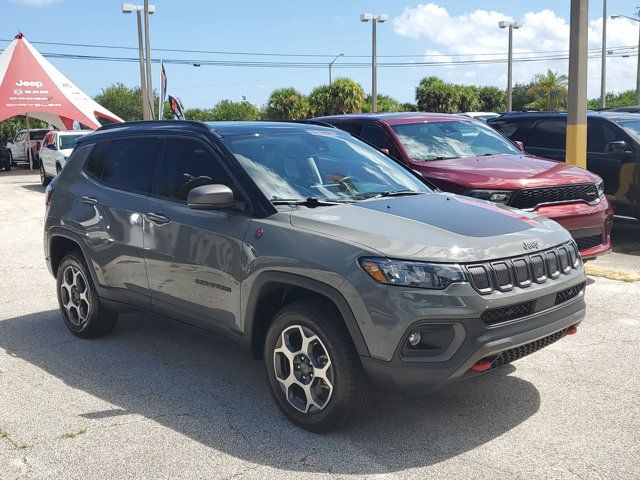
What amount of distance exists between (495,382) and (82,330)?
3.40 metres

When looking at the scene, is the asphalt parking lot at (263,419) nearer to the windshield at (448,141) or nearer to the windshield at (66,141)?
the windshield at (448,141)

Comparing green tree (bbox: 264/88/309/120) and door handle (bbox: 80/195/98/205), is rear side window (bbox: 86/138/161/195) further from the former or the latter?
green tree (bbox: 264/88/309/120)

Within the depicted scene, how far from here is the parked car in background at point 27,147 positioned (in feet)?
108

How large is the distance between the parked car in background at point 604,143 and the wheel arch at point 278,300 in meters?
7.02

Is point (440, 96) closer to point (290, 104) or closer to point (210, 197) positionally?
point (290, 104)

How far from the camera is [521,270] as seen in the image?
3926mm

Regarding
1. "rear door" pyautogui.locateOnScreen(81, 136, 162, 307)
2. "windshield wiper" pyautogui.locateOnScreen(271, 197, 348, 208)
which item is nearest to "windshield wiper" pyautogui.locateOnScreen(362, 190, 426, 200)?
"windshield wiper" pyautogui.locateOnScreen(271, 197, 348, 208)

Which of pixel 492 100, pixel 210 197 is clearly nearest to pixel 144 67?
pixel 210 197

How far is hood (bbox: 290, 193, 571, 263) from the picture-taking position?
12.5 ft

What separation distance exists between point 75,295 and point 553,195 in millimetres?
4695

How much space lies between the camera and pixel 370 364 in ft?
12.4

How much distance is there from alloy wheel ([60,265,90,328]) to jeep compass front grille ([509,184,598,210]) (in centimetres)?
410

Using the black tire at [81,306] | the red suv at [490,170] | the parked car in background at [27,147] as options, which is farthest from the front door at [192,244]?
the parked car in background at [27,147]

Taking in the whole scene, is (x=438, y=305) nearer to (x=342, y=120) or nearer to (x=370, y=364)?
(x=370, y=364)
